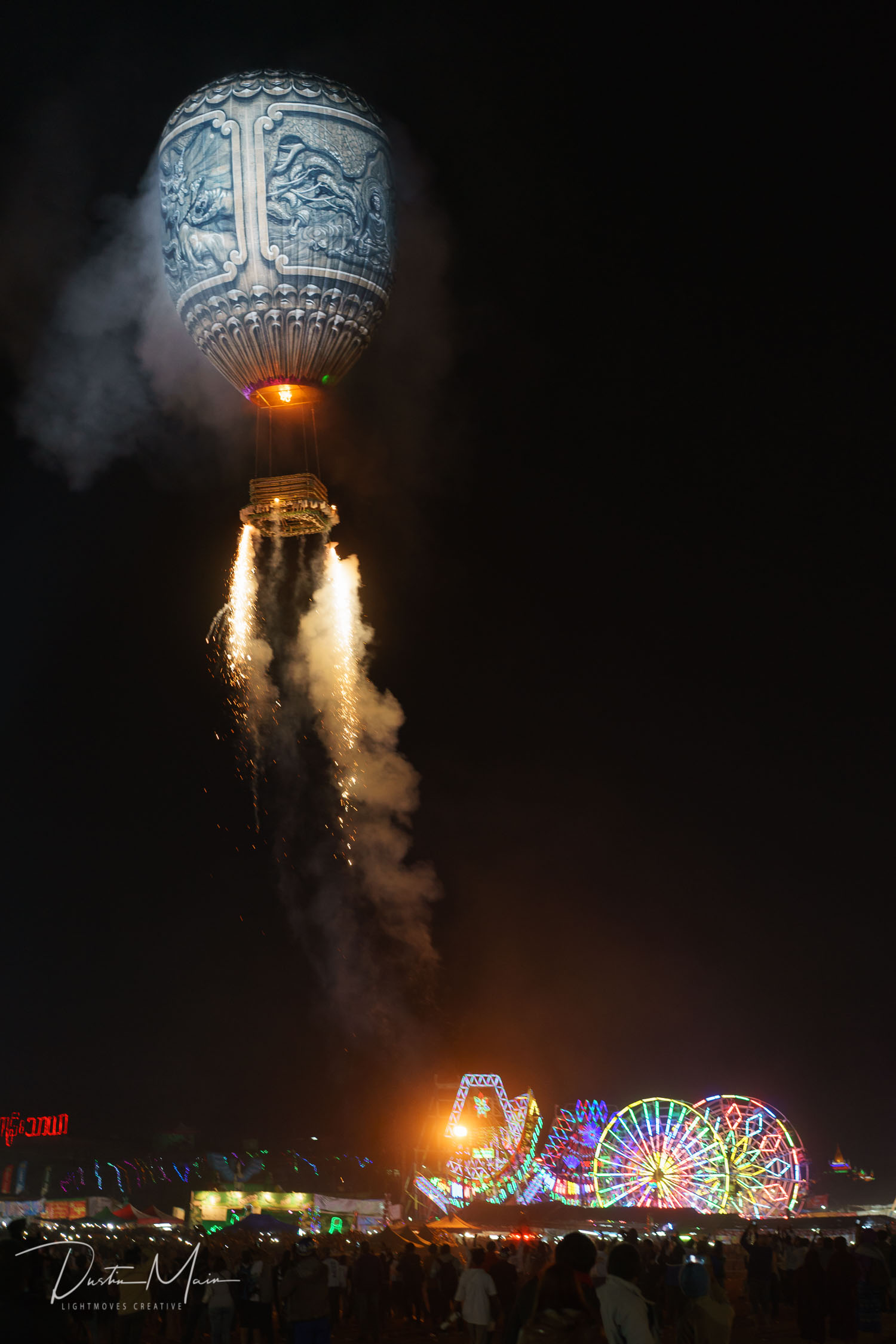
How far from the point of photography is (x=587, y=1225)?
1572 inches

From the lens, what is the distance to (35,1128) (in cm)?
7312

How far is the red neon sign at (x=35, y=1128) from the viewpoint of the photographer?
72.3 m

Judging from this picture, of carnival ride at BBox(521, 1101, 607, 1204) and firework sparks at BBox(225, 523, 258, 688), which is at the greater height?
firework sparks at BBox(225, 523, 258, 688)

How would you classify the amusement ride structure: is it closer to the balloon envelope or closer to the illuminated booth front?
the illuminated booth front

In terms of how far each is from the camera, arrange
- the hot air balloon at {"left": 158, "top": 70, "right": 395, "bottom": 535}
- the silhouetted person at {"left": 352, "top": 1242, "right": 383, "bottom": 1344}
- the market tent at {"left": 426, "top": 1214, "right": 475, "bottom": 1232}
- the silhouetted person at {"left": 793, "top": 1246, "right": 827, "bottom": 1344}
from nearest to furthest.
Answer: the silhouetted person at {"left": 793, "top": 1246, "right": 827, "bottom": 1344}, the hot air balloon at {"left": 158, "top": 70, "right": 395, "bottom": 535}, the silhouetted person at {"left": 352, "top": 1242, "right": 383, "bottom": 1344}, the market tent at {"left": 426, "top": 1214, "right": 475, "bottom": 1232}

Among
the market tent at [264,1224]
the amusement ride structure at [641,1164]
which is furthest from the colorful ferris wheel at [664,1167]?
the market tent at [264,1224]

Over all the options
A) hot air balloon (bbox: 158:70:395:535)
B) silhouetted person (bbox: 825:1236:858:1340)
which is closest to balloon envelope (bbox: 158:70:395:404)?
hot air balloon (bbox: 158:70:395:535)

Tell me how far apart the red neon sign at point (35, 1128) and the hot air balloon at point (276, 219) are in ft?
220

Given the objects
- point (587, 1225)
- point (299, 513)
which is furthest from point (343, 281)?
point (587, 1225)

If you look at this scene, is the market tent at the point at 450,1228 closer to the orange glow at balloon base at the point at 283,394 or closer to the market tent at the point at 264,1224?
the market tent at the point at 264,1224

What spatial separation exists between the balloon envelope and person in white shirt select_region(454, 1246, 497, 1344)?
419 inches

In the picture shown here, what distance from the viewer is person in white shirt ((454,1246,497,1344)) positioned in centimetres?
1052

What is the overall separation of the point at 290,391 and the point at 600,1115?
45.1 meters

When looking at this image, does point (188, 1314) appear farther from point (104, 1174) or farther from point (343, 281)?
point (104, 1174)
